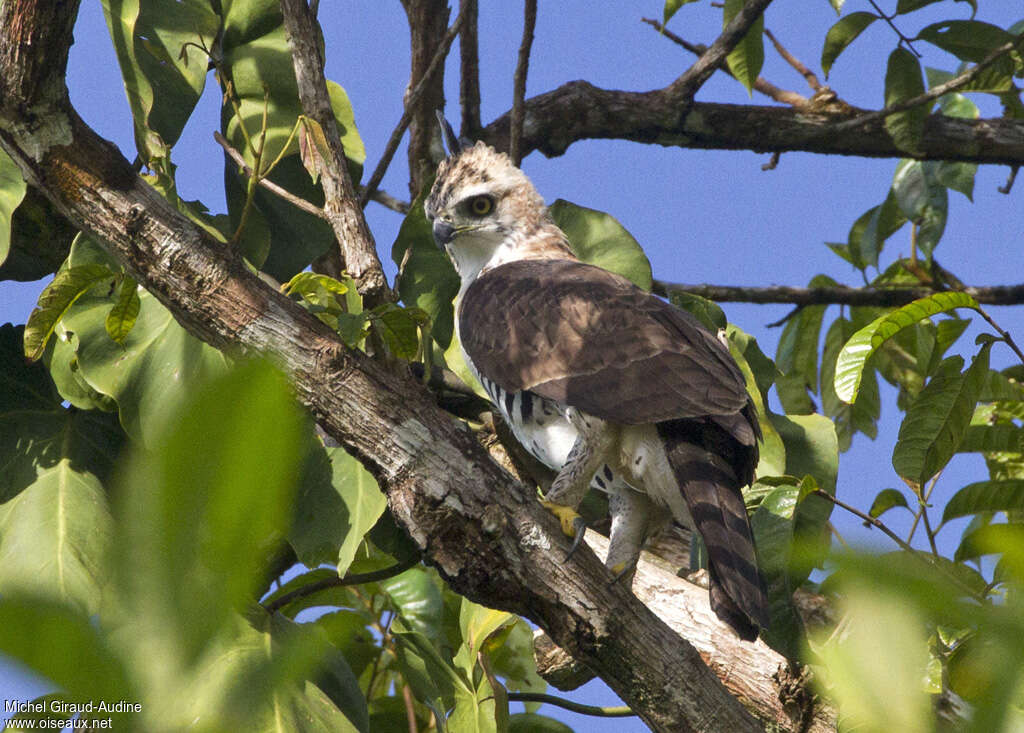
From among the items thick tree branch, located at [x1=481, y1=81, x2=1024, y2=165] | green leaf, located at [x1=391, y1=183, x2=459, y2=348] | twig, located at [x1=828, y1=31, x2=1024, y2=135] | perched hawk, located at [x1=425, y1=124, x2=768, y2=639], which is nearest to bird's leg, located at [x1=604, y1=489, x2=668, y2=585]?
perched hawk, located at [x1=425, y1=124, x2=768, y2=639]

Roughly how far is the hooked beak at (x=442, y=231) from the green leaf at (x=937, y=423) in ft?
7.40

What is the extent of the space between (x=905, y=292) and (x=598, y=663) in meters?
3.95

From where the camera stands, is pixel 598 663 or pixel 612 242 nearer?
pixel 598 663

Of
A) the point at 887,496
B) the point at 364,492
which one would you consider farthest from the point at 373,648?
the point at 887,496

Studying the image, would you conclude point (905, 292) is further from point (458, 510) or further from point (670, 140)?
point (458, 510)

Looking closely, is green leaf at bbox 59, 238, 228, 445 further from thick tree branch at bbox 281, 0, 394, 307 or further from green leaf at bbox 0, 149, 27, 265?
thick tree branch at bbox 281, 0, 394, 307

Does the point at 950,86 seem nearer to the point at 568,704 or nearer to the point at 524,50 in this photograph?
the point at 524,50

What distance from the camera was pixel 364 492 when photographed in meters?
3.51

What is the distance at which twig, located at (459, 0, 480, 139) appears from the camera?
5102mm

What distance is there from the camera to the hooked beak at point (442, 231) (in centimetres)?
474

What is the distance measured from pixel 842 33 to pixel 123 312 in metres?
3.89

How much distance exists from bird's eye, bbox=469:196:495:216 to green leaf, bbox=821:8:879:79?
6.36 ft

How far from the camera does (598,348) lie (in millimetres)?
3496

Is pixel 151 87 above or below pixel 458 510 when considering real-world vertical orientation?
above
